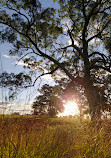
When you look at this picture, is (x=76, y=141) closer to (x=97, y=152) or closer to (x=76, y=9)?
(x=97, y=152)

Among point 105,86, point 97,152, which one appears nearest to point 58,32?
point 105,86

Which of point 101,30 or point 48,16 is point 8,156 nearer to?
point 48,16

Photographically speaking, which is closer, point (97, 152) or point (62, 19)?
point (97, 152)

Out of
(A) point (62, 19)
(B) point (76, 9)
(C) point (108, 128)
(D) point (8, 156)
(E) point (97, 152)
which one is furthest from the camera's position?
(A) point (62, 19)

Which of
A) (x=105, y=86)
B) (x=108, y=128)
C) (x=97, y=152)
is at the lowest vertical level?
A: (x=97, y=152)

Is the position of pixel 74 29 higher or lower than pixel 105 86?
higher

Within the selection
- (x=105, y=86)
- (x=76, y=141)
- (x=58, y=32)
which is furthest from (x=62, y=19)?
(x=76, y=141)

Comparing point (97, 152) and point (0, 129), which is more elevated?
point (0, 129)

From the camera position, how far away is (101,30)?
11.0m

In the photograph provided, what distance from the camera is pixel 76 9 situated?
1049 centimetres

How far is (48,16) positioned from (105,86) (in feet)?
30.5

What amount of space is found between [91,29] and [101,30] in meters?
0.87

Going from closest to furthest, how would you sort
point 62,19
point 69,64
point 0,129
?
1. point 0,129
2. point 62,19
3. point 69,64

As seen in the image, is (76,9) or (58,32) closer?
(76,9)
